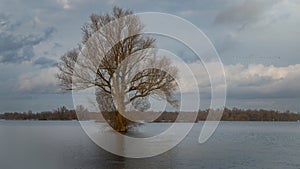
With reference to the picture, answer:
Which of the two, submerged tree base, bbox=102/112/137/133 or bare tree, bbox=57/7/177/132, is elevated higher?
bare tree, bbox=57/7/177/132

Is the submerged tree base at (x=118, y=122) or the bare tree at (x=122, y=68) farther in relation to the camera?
the submerged tree base at (x=118, y=122)

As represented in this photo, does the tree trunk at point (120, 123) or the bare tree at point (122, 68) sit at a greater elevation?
the bare tree at point (122, 68)

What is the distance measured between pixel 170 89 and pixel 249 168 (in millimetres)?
10351

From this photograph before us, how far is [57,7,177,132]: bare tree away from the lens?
22062mm

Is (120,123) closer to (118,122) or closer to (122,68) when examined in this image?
(118,122)

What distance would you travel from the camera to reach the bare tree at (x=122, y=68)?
2206 cm

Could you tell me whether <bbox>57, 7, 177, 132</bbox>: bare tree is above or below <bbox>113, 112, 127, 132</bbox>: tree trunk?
above

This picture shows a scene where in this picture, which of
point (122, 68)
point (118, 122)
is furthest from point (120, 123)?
point (122, 68)

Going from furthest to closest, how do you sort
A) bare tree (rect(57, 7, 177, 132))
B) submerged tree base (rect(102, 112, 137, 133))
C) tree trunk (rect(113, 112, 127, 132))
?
tree trunk (rect(113, 112, 127, 132)), submerged tree base (rect(102, 112, 137, 133)), bare tree (rect(57, 7, 177, 132))

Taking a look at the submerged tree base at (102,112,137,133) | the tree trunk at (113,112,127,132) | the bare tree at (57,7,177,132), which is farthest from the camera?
the tree trunk at (113,112,127,132)

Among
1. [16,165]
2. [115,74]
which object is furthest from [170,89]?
[16,165]

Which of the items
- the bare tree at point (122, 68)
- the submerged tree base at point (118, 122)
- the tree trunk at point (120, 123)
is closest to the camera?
the bare tree at point (122, 68)

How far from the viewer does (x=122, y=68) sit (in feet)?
73.9

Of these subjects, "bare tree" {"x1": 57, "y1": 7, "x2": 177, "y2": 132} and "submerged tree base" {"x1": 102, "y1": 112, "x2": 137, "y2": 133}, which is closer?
"bare tree" {"x1": 57, "y1": 7, "x2": 177, "y2": 132}
